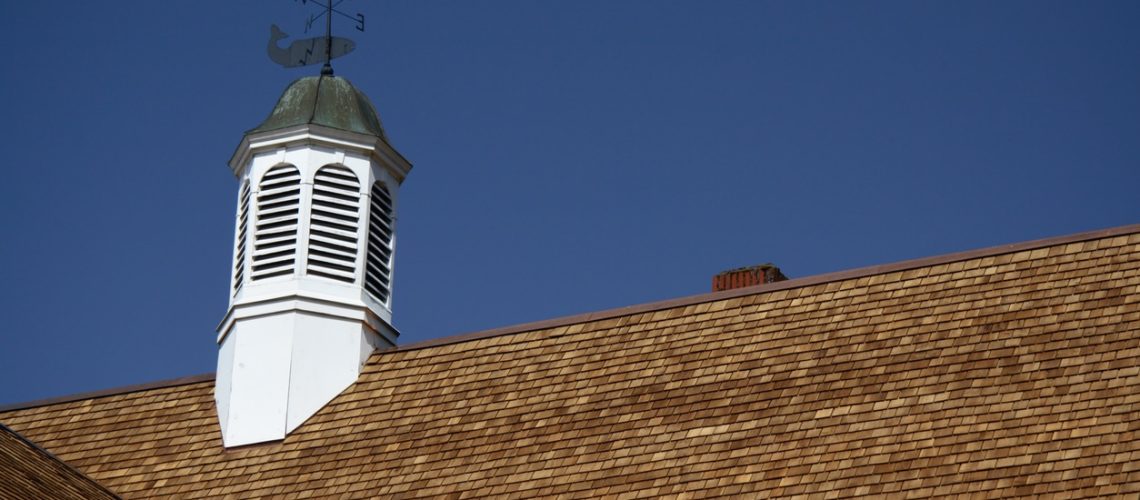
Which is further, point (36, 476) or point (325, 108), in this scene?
point (325, 108)

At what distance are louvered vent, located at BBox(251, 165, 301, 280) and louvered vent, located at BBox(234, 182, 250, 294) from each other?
31 centimetres

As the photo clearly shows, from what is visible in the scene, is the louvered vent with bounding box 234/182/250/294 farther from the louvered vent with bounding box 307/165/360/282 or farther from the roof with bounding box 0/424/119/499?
the roof with bounding box 0/424/119/499

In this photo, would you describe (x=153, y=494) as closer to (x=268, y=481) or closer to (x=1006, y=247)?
(x=268, y=481)

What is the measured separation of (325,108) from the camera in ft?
95.0

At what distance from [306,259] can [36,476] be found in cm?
585

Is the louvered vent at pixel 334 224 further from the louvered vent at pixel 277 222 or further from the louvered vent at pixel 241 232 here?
the louvered vent at pixel 241 232

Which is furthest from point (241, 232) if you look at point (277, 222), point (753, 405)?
point (753, 405)

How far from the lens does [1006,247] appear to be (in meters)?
24.3

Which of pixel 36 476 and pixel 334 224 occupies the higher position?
pixel 334 224

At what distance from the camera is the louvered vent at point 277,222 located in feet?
92.5

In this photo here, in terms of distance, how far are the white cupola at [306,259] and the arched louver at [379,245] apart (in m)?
0.02

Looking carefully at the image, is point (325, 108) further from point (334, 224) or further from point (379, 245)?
point (379, 245)

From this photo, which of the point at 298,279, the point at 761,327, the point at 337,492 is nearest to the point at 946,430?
the point at 761,327

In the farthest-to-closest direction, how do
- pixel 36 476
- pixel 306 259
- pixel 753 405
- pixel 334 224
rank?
pixel 334 224 < pixel 306 259 < pixel 753 405 < pixel 36 476
